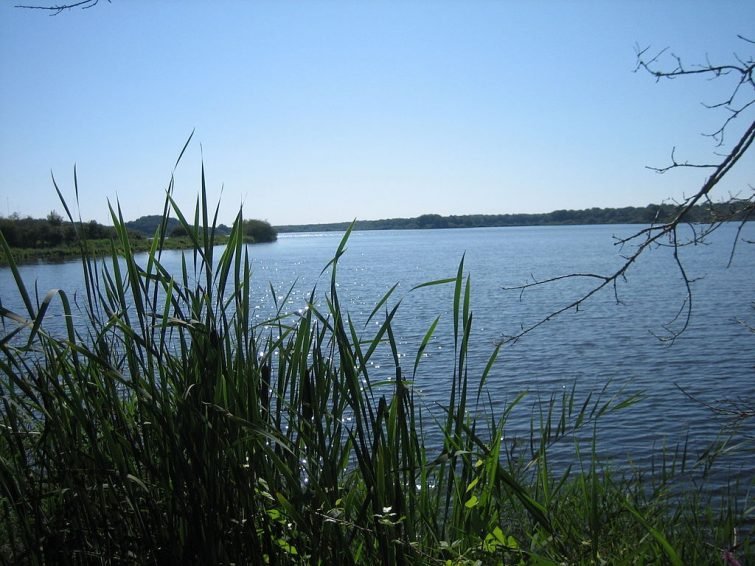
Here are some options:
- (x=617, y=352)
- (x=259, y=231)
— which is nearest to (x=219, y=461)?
(x=617, y=352)

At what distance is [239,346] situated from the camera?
2.52 meters

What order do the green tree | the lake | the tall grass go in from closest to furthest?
1. the tall grass
2. the lake
3. the green tree

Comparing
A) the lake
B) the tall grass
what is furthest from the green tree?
the tall grass

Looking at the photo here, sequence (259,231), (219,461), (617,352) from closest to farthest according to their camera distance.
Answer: (219,461) < (617,352) < (259,231)

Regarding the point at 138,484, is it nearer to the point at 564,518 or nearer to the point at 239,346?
the point at 239,346

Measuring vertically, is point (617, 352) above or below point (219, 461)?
below

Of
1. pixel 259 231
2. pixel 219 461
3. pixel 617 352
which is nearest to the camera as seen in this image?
pixel 219 461

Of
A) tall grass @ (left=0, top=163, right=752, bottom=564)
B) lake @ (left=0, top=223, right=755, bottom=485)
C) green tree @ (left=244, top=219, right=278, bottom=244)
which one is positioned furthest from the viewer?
green tree @ (left=244, top=219, right=278, bottom=244)

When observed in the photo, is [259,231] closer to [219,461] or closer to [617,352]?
[617,352]

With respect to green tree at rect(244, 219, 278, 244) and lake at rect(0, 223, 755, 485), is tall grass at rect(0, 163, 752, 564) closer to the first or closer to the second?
lake at rect(0, 223, 755, 485)

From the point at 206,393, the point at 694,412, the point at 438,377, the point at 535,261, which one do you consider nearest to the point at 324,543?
the point at 206,393

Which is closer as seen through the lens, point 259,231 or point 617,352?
point 617,352

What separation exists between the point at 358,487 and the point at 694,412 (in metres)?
8.20

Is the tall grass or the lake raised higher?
the tall grass
